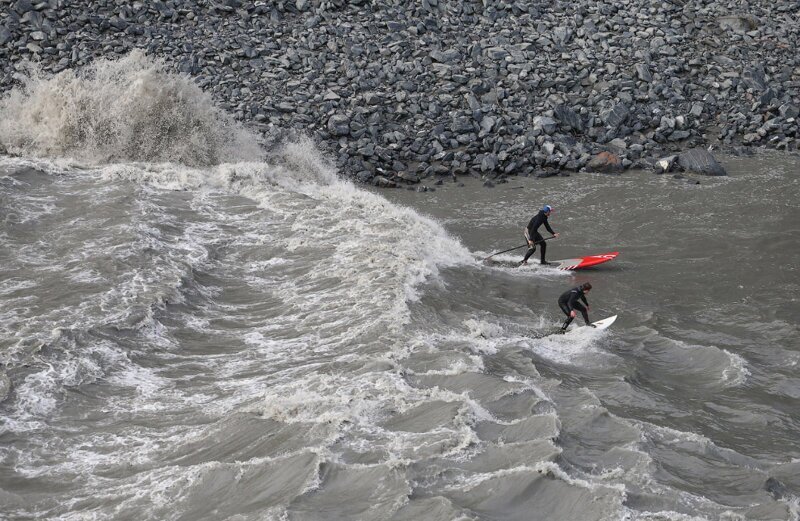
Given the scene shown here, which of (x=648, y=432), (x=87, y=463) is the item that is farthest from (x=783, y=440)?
(x=87, y=463)

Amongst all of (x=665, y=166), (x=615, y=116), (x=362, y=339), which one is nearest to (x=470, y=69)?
(x=615, y=116)

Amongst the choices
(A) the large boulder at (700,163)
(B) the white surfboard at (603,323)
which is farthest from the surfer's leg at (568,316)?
(A) the large boulder at (700,163)

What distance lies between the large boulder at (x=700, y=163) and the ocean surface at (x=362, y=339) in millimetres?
491

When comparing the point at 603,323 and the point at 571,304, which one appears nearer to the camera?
the point at 571,304

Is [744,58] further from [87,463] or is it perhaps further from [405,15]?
[87,463]

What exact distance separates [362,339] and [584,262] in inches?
245

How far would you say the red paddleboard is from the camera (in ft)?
58.1

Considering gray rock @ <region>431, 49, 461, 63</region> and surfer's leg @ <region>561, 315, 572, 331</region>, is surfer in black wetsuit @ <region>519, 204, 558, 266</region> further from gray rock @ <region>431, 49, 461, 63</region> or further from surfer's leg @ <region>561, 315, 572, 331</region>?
gray rock @ <region>431, 49, 461, 63</region>

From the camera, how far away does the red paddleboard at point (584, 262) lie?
17.7 meters

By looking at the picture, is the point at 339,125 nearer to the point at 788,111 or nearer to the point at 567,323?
the point at 567,323

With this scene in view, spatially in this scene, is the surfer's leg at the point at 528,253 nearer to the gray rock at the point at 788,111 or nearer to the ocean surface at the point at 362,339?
the ocean surface at the point at 362,339

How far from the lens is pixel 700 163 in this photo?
76.2 feet

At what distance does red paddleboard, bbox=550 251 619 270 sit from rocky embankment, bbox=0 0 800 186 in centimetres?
535

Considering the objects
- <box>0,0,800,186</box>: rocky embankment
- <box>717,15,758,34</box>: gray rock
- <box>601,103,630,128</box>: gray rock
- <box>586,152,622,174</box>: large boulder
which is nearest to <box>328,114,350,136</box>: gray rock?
<box>0,0,800,186</box>: rocky embankment
